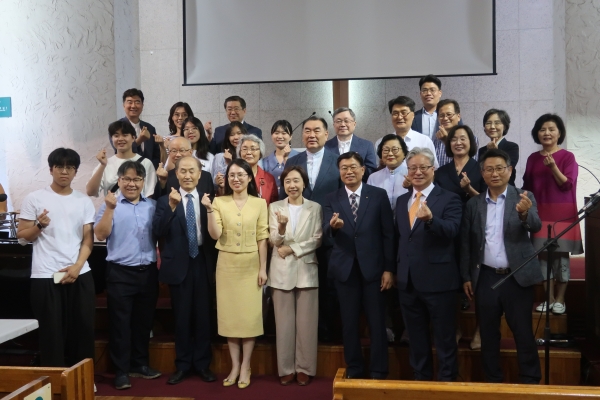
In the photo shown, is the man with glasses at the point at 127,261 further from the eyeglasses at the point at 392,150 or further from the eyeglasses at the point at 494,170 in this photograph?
the eyeglasses at the point at 494,170

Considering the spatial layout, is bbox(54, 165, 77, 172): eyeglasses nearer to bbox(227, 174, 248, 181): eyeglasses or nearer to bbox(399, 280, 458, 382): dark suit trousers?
bbox(227, 174, 248, 181): eyeglasses

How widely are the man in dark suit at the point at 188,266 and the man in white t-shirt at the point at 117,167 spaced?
0.45m

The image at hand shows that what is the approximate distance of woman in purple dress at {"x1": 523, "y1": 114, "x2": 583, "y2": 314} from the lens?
12.8ft

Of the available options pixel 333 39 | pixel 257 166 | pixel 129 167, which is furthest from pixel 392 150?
pixel 333 39

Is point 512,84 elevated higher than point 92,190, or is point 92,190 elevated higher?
point 512,84

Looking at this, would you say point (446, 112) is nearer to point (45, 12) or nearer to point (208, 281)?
point (208, 281)

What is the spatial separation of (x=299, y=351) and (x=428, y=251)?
1.06 meters

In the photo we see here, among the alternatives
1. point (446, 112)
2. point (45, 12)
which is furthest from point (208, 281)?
point (45, 12)

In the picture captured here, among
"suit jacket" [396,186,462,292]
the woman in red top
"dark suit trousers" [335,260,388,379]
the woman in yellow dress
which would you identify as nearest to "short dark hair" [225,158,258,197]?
the woman in yellow dress

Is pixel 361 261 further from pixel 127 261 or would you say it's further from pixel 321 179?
pixel 127 261

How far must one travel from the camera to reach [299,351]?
12.7 ft

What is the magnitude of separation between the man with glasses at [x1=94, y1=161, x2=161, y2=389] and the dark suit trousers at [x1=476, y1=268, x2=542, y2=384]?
202cm

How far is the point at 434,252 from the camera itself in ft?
11.4

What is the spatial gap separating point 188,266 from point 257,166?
2.76 ft
